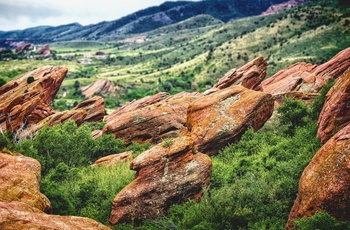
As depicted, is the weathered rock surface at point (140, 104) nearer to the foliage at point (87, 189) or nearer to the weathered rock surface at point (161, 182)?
the foliage at point (87, 189)

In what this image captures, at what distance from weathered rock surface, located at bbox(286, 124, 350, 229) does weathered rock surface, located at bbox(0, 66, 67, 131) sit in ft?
117

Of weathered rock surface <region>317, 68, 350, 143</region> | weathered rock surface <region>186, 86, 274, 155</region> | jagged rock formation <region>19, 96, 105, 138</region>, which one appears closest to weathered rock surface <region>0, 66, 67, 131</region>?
jagged rock formation <region>19, 96, 105, 138</region>

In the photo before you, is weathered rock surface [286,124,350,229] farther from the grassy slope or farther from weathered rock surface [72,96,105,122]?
the grassy slope

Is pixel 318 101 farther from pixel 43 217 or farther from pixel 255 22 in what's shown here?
pixel 255 22

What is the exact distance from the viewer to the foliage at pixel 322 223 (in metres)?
11.4

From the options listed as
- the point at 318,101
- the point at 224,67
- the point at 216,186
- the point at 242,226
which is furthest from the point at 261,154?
the point at 224,67

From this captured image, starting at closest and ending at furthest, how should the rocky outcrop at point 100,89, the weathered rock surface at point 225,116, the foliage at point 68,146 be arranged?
the weathered rock surface at point 225,116 < the foliage at point 68,146 < the rocky outcrop at point 100,89

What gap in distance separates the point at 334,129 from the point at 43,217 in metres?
17.1

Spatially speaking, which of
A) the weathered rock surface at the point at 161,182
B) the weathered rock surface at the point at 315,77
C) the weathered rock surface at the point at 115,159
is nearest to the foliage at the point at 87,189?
the weathered rock surface at the point at 115,159

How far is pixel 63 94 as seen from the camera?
108250 millimetres

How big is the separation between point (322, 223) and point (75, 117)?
35.3 metres

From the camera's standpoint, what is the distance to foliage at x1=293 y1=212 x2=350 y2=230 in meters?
11.4

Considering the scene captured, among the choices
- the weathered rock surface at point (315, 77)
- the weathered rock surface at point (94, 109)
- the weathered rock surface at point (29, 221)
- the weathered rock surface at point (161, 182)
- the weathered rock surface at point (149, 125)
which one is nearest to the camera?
the weathered rock surface at point (29, 221)

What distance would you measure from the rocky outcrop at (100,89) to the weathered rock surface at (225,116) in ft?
270
